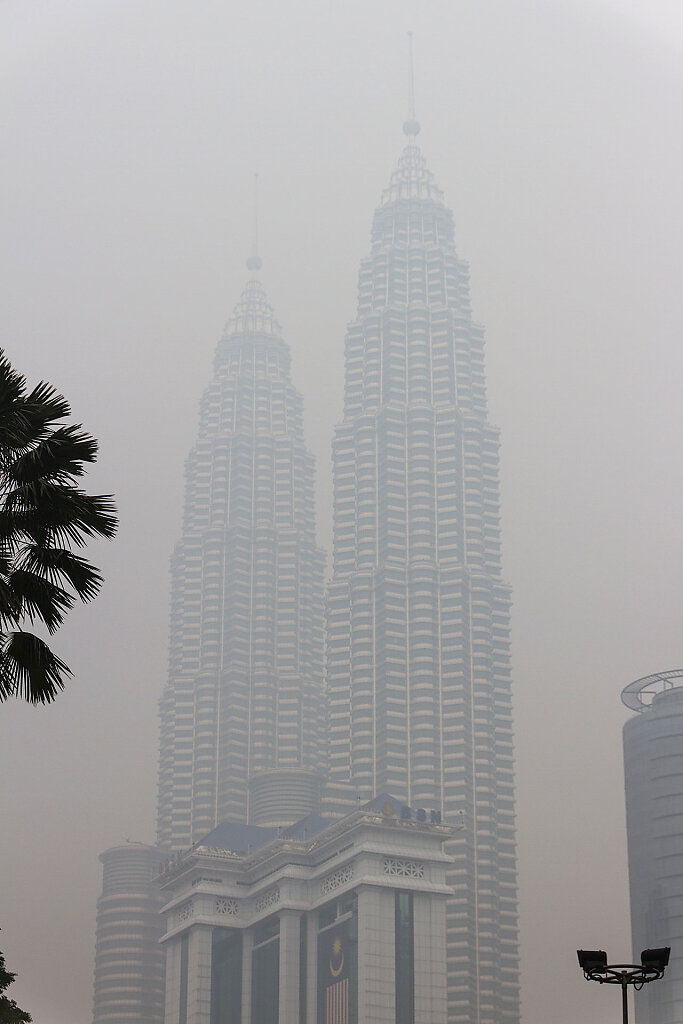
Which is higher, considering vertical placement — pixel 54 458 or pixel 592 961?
pixel 54 458

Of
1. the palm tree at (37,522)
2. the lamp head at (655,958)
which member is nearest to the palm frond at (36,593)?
the palm tree at (37,522)

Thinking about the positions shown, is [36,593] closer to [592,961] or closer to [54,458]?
[54,458]

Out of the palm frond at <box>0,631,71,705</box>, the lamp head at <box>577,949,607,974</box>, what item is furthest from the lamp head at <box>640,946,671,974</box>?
the palm frond at <box>0,631,71,705</box>

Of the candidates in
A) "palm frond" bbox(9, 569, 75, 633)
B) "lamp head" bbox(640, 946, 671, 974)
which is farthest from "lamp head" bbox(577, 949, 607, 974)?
"palm frond" bbox(9, 569, 75, 633)

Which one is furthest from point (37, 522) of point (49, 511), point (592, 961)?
point (592, 961)

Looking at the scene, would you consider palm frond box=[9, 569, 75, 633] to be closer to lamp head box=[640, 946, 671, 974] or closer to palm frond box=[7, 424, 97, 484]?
palm frond box=[7, 424, 97, 484]

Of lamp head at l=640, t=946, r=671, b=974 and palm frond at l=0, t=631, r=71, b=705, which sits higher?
palm frond at l=0, t=631, r=71, b=705

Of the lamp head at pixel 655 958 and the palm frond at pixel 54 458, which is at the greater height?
the palm frond at pixel 54 458

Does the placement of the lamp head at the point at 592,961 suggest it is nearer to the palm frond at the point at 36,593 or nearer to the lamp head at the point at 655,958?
A: the lamp head at the point at 655,958

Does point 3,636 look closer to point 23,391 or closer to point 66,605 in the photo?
point 66,605

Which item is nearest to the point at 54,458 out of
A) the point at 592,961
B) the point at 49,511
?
the point at 49,511

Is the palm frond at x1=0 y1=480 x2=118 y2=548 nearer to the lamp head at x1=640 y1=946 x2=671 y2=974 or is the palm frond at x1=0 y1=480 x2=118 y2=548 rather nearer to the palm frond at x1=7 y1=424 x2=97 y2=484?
the palm frond at x1=7 y1=424 x2=97 y2=484

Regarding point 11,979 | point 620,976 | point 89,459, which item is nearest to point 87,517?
point 89,459

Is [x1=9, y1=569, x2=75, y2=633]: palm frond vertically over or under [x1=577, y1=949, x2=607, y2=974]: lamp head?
over
